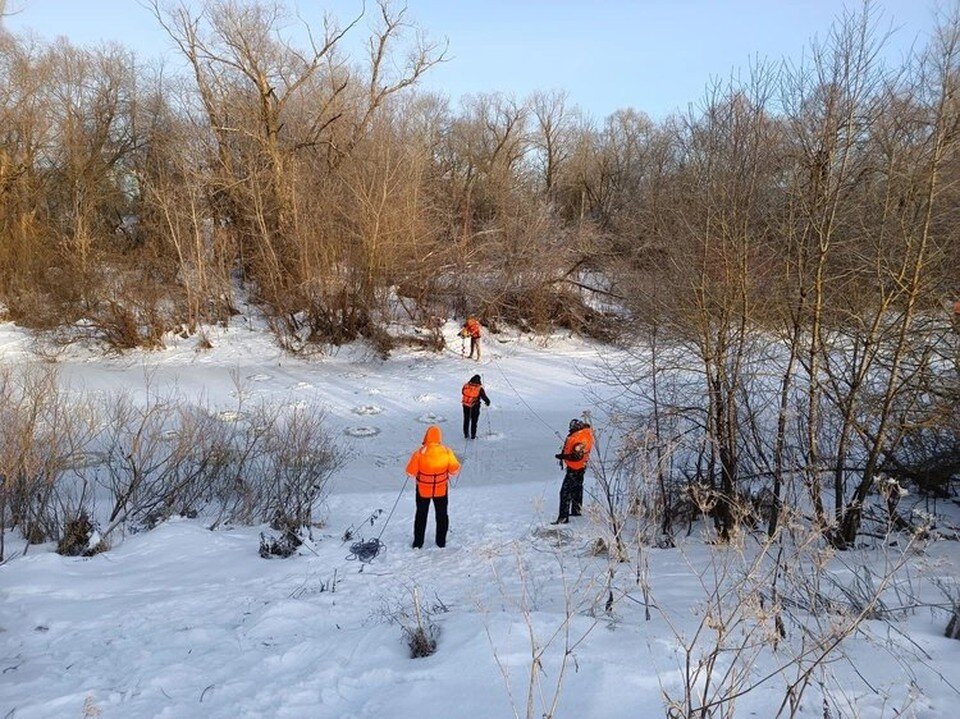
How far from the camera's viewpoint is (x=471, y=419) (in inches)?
541

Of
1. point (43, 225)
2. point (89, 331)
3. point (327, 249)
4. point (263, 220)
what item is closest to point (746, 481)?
point (327, 249)

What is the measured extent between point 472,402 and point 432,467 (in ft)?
17.9

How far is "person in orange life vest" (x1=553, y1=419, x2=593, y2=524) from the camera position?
8.67m

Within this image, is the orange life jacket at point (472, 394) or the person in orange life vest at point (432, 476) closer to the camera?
the person in orange life vest at point (432, 476)

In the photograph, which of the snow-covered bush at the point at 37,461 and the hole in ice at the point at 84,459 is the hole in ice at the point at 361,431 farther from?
the snow-covered bush at the point at 37,461

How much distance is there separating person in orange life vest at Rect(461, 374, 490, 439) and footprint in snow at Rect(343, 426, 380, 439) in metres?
2.18

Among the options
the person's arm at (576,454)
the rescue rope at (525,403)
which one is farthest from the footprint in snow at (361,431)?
the person's arm at (576,454)

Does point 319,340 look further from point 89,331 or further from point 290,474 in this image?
point 290,474

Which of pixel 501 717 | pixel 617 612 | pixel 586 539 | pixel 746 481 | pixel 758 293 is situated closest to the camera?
pixel 501 717

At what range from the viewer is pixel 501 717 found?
3.47 meters

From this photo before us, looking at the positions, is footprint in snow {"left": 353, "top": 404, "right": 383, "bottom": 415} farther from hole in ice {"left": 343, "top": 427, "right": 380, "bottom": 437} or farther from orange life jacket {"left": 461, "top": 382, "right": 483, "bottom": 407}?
orange life jacket {"left": 461, "top": 382, "right": 483, "bottom": 407}

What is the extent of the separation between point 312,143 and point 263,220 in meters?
4.13

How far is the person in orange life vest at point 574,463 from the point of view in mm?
8672

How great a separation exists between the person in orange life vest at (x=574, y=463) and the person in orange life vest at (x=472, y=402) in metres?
4.44
